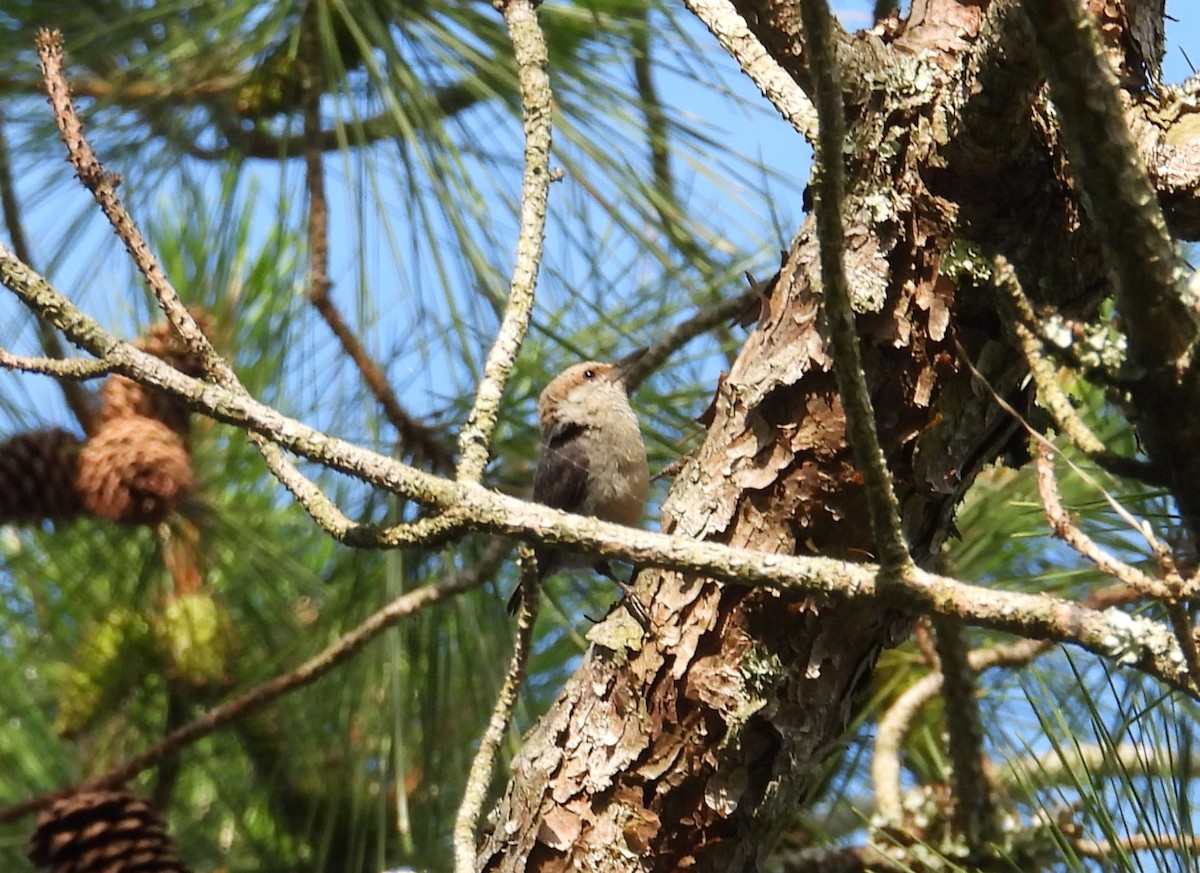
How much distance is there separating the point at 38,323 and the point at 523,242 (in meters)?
1.69

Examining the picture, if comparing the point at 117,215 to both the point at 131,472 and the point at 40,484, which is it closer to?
the point at 131,472

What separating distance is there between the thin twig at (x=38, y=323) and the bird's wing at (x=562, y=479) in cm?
87

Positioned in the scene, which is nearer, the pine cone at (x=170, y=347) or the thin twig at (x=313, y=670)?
the thin twig at (x=313, y=670)

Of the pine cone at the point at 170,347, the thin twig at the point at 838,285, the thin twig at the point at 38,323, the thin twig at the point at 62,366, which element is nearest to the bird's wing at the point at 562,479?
the pine cone at the point at 170,347

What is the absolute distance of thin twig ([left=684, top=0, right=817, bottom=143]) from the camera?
1.35 metres

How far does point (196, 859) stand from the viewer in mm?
3021

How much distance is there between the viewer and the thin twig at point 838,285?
82 centimetres

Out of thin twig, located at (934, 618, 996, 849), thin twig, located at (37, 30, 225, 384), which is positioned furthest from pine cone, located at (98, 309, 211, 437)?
thin twig, located at (934, 618, 996, 849)

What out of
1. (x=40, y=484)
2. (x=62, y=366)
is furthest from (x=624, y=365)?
(x=62, y=366)

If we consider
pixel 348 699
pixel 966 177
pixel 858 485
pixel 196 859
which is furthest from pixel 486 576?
pixel 196 859

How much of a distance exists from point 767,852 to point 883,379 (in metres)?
0.57

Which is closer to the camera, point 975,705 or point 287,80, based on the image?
point 975,705

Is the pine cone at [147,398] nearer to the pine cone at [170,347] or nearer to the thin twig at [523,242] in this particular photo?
the pine cone at [170,347]

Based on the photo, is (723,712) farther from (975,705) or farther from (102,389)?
(102,389)
